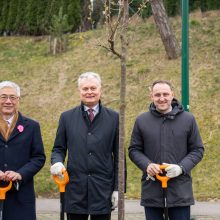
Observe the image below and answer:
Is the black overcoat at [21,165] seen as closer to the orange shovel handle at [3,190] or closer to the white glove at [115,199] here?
the orange shovel handle at [3,190]

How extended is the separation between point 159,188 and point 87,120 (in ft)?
2.92

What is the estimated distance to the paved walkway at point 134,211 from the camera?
8.59m

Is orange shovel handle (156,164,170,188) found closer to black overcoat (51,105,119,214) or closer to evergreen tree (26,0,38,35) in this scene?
black overcoat (51,105,119,214)

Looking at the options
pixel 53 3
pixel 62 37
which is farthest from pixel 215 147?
pixel 53 3

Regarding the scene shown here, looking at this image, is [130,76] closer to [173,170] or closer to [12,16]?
[12,16]

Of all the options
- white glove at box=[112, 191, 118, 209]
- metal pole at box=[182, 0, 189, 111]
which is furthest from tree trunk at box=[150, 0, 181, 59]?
white glove at box=[112, 191, 118, 209]

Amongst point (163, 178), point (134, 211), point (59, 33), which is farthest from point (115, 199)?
point (59, 33)

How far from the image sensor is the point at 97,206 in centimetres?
506

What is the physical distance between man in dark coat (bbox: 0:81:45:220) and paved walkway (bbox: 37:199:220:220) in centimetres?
346

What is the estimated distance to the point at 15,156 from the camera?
5117 mm

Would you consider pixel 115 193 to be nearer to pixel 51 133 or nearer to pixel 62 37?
pixel 51 133

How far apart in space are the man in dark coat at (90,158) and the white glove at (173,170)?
1.73 feet

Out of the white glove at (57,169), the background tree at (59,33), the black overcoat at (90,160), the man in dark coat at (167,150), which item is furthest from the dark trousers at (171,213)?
the background tree at (59,33)

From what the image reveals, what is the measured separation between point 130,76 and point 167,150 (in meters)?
11.3
